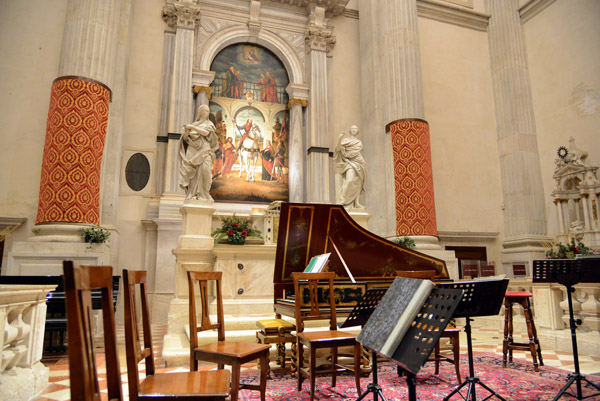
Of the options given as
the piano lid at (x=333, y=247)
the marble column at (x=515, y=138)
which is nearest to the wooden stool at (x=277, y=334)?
the piano lid at (x=333, y=247)

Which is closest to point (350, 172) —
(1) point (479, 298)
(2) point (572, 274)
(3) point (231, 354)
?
(2) point (572, 274)

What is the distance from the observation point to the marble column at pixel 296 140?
9.92 meters

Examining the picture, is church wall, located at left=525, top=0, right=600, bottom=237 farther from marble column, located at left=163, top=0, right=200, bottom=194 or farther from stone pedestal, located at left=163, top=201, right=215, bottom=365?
marble column, located at left=163, top=0, right=200, bottom=194

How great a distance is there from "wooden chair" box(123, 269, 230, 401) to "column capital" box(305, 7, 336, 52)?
947 centimetres

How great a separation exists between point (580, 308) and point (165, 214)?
7036mm

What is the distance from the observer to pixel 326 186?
9961 millimetres

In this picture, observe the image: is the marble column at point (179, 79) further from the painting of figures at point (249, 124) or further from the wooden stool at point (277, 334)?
the wooden stool at point (277, 334)

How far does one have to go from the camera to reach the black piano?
4153 millimetres

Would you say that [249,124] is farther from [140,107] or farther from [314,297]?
[314,297]

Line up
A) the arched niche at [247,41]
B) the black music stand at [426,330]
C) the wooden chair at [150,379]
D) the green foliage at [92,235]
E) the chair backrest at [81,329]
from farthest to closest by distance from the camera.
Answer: the arched niche at [247,41]
the green foliage at [92,235]
the wooden chair at [150,379]
the black music stand at [426,330]
the chair backrest at [81,329]

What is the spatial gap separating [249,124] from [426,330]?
29.3ft

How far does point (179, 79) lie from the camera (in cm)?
928

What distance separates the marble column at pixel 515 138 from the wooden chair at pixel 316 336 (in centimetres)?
806

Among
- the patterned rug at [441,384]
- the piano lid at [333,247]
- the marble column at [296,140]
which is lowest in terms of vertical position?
the patterned rug at [441,384]
